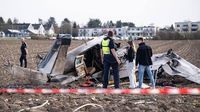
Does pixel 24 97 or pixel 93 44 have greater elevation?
pixel 93 44

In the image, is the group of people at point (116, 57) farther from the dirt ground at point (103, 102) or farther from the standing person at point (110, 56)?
the dirt ground at point (103, 102)

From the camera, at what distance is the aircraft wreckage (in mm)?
13125

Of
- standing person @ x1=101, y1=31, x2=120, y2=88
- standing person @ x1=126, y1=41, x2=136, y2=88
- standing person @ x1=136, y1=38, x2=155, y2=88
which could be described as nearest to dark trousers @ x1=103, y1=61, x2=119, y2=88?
standing person @ x1=101, y1=31, x2=120, y2=88

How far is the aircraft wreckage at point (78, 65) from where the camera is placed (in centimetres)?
1312

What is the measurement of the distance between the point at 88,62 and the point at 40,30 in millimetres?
141479

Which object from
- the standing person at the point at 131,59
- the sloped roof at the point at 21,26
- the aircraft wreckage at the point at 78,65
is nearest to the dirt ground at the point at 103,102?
the standing person at the point at 131,59

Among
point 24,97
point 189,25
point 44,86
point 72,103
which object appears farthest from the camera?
point 189,25

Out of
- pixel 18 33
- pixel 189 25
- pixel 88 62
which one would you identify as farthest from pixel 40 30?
pixel 88 62

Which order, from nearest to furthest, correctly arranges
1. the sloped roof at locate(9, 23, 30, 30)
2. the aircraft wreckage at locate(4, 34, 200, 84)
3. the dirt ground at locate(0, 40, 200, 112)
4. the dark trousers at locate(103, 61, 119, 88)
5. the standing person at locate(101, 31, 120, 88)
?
the dirt ground at locate(0, 40, 200, 112) < the standing person at locate(101, 31, 120, 88) < the dark trousers at locate(103, 61, 119, 88) < the aircraft wreckage at locate(4, 34, 200, 84) < the sloped roof at locate(9, 23, 30, 30)

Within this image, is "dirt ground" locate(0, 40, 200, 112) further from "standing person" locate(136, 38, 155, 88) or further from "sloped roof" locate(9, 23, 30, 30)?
"sloped roof" locate(9, 23, 30, 30)

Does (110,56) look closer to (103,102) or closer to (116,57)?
(116,57)

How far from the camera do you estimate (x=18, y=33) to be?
134125mm

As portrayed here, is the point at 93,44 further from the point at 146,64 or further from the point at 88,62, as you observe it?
the point at 146,64

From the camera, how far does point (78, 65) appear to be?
44.8 feet
